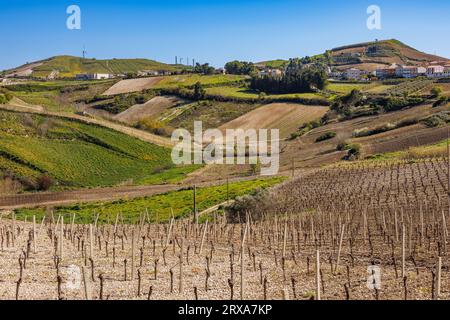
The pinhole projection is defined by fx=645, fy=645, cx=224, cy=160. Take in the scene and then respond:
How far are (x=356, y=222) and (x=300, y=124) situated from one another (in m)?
63.8

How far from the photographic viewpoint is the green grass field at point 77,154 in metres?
63.3

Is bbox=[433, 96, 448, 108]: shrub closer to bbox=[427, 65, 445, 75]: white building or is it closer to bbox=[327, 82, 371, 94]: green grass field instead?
bbox=[327, 82, 371, 94]: green grass field

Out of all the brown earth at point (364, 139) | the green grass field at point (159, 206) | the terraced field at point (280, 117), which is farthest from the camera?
the terraced field at point (280, 117)

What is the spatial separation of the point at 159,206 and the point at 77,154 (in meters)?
26.1

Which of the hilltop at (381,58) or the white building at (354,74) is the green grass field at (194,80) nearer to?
the white building at (354,74)

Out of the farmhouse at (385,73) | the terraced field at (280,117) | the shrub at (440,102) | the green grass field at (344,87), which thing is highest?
the farmhouse at (385,73)

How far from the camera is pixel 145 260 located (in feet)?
75.2

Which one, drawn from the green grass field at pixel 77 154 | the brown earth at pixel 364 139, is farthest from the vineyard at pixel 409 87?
the green grass field at pixel 77 154

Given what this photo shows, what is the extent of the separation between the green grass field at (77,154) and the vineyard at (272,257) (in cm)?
2531

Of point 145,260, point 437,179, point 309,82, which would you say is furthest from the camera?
point 309,82

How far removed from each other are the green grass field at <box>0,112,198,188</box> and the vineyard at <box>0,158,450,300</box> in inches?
996

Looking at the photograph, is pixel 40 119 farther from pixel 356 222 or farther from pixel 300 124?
pixel 356 222

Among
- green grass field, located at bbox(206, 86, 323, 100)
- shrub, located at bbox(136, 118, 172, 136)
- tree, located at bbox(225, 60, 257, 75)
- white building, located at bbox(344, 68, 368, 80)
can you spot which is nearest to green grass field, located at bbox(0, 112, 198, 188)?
shrub, located at bbox(136, 118, 172, 136)
